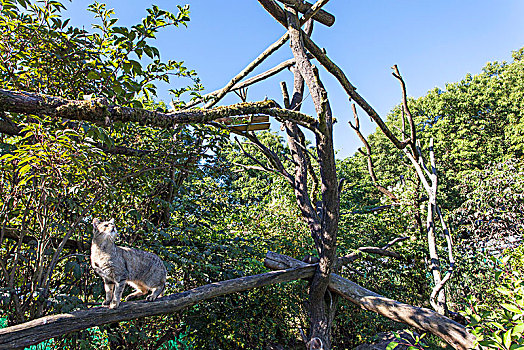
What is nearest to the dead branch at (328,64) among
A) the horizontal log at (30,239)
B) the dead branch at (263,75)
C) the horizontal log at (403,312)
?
the dead branch at (263,75)

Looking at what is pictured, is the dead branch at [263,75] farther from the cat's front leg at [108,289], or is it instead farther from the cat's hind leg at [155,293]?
the cat's front leg at [108,289]

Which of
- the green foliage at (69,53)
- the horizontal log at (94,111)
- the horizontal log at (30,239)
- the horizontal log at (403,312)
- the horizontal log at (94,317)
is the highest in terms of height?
the green foliage at (69,53)

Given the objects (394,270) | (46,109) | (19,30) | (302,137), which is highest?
(19,30)

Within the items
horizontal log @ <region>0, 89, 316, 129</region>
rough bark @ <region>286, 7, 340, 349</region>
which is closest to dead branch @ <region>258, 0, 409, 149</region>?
rough bark @ <region>286, 7, 340, 349</region>

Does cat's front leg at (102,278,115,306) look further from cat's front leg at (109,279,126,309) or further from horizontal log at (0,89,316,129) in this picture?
horizontal log at (0,89,316,129)

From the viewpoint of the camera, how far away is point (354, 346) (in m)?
4.86

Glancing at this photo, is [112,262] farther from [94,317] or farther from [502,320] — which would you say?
[502,320]

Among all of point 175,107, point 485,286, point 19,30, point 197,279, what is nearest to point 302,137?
point 175,107

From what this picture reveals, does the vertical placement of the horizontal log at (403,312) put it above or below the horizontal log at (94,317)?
below

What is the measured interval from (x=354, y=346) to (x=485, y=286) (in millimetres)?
2064

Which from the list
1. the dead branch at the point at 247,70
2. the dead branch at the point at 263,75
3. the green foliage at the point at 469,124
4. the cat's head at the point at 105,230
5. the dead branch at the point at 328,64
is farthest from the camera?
A: the green foliage at the point at 469,124

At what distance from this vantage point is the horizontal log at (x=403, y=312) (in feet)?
7.88

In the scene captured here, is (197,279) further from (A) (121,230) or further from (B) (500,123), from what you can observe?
(B) (500,123)

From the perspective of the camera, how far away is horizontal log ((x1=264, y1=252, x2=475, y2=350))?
240cm
